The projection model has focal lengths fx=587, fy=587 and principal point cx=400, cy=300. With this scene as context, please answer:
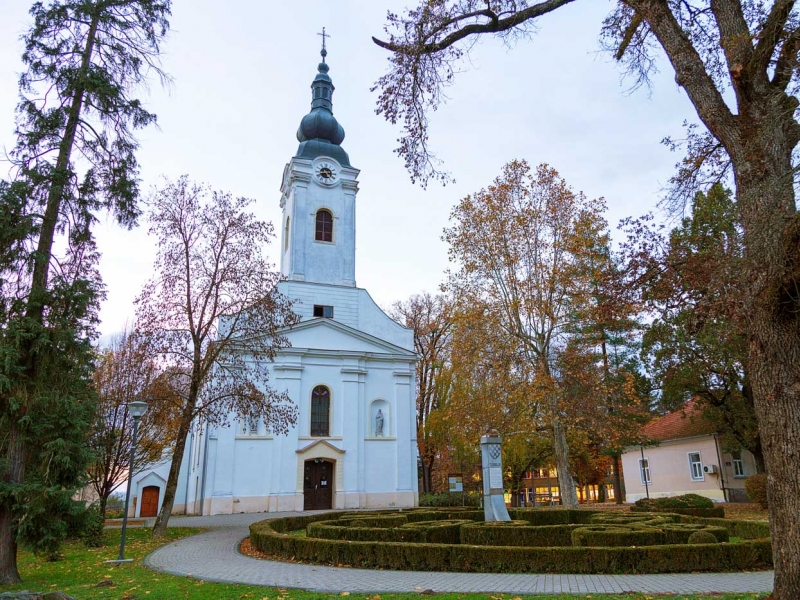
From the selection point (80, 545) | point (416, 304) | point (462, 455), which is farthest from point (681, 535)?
point (416, 304)

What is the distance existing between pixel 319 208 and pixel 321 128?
5.61 meters

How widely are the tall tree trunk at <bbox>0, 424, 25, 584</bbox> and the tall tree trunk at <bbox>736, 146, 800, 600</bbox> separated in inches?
459

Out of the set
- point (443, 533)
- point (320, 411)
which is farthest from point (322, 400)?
point (443, 533)

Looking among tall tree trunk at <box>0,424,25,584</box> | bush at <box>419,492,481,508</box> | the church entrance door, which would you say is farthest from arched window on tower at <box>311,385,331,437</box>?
tall tree trunk at <box>0,424,25,584</box>

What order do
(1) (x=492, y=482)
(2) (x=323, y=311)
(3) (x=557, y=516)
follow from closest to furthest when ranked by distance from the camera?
1. (1) (x=492, y=482)
2. (3) (x=557, y=516)
3. (2) (x=323, y=311)

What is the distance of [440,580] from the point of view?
968 centimetres

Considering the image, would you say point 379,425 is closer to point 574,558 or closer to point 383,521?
point 383,521

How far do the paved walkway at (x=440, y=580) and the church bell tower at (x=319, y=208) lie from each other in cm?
2213

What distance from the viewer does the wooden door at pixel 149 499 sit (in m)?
32.6

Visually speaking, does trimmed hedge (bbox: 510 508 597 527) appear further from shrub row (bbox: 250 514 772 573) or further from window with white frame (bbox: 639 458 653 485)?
window with white frame (bbox: 639 458 653 485)

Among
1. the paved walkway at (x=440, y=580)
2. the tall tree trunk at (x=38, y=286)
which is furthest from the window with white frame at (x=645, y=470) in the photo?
the tall tree trunk at (x=38, y=286)

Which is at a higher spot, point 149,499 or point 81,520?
point 81,520

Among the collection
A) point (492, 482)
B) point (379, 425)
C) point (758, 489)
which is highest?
point (379, 425)

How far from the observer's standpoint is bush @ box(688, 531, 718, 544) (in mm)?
11227
